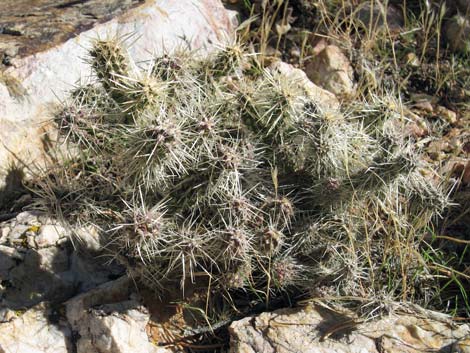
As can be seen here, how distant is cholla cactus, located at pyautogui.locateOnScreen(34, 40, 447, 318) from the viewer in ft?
9.53

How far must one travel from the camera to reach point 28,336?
10.2 feet

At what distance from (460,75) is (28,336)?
3564 mm

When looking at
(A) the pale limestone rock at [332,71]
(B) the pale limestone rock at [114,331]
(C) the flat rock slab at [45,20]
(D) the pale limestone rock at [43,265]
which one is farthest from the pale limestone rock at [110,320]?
(A) the pale limestone rock at [332,71]

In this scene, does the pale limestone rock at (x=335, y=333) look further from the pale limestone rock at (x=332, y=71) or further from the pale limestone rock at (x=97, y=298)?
the pale limestone rock at (x=332, y=71)

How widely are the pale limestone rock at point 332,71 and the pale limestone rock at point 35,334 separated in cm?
260

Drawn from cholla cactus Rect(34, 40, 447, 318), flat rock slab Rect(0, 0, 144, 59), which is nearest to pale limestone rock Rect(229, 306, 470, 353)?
cholla cactus Rect(34, 40, 447, 318)

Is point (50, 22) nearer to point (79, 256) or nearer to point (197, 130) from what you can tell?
point (79, 256)

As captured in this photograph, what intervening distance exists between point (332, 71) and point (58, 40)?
1993mm

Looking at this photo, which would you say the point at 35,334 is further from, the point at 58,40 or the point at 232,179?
the point at 58,40

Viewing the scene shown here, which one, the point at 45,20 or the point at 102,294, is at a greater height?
the point at 45,20

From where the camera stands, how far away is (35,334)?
314 cm

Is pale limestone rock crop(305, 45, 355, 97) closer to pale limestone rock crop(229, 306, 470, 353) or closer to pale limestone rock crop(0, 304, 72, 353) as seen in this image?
pale limestone rock crop(229, 306, 470, 353)

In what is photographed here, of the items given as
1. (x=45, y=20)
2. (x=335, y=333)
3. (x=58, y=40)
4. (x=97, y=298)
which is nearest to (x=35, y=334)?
(x=97, y=298)

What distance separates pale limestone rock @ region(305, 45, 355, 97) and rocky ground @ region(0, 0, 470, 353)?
12cm
